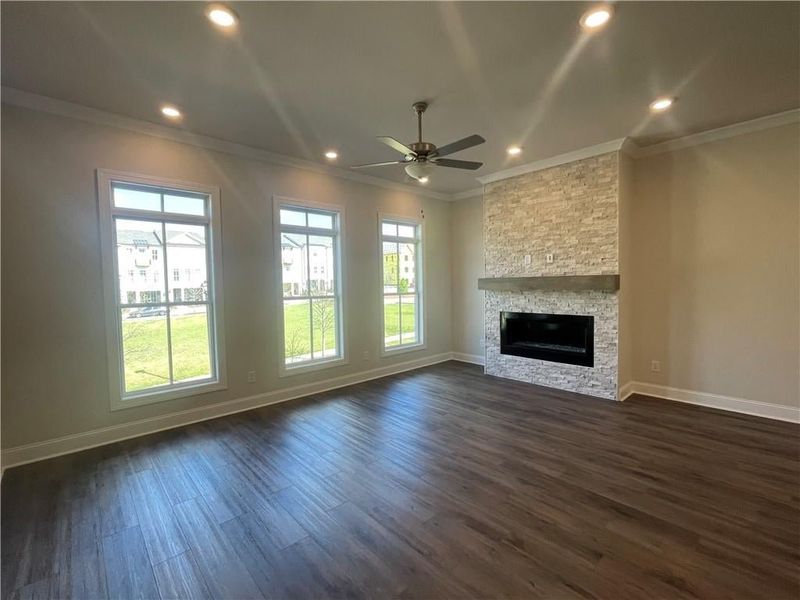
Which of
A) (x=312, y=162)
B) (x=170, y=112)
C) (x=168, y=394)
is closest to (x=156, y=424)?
(x=168, y=394)

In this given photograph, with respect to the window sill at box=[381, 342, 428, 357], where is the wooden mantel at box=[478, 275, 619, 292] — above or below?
above

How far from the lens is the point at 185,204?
154 inches

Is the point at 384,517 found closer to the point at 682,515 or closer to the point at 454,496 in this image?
the point at 454,496

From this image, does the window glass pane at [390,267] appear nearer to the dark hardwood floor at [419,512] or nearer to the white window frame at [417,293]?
the white window frame at [417,293]

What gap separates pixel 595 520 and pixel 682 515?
1.86 feet

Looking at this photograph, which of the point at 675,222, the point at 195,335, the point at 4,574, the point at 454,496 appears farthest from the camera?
the point at 675,222

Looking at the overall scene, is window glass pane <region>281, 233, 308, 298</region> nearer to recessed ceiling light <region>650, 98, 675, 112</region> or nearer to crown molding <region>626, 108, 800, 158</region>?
recessed ceiling light <region>650, 98, 675, 112</region>

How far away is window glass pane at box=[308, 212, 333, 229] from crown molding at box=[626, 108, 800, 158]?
3.90 metres

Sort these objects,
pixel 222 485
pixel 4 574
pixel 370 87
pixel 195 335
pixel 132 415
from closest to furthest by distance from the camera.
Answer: pixel 4 574 < pixel 222 485 < pixel 370 87 < pixel 132 415 < pixel 195 335

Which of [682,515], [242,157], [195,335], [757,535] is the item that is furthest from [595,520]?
[242,157]

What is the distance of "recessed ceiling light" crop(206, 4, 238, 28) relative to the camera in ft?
6.83

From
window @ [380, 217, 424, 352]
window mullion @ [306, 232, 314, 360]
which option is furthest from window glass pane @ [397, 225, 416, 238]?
window mullion @ [306, 232, 314, 360]

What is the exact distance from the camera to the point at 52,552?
6.59ft

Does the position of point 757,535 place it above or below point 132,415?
below
